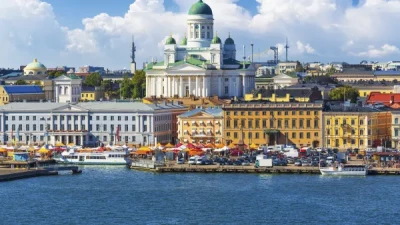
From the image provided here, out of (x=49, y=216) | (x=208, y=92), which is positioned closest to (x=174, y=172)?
(x=49, y=216)

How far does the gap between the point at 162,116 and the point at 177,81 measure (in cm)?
1293

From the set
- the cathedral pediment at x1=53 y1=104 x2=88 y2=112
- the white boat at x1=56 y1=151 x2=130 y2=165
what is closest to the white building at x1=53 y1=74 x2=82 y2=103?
the cathedral pediment at x1=53 y1=104 x2=88 y2=112

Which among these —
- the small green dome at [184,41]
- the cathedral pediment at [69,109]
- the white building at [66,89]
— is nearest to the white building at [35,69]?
the white building at [66,89]

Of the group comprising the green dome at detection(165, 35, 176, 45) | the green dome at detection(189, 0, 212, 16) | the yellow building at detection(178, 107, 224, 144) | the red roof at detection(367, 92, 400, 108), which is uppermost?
the green dome at detection(189, 0, 212, 16)

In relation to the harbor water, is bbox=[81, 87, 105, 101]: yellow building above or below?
above

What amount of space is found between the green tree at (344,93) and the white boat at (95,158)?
25.1 metres

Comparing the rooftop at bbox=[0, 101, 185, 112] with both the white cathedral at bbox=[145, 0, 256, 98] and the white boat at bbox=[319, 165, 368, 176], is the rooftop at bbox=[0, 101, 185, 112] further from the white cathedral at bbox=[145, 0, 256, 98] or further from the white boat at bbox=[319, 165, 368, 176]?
the white boat at bbox=[319, 165, 368, 176]

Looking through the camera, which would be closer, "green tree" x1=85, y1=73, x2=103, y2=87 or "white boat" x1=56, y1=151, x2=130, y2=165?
"white boat" x1=56, y1=151, x2=130, y2=165

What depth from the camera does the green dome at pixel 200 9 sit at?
296 ft

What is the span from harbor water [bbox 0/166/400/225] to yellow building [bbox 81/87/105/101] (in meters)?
40.0

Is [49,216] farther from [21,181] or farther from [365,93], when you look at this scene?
[365,93]

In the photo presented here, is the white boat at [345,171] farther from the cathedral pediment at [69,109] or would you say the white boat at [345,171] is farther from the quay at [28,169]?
the cathedral pediment at [69,109]

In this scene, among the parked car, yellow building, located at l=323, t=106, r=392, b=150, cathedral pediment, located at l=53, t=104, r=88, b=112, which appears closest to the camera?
the parked car

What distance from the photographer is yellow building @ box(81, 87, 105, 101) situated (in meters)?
100.0
